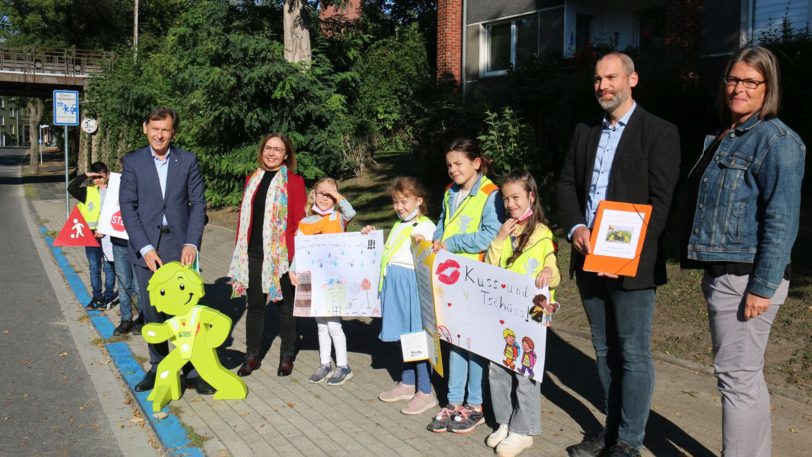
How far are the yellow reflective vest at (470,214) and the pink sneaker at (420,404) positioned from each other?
117 cm

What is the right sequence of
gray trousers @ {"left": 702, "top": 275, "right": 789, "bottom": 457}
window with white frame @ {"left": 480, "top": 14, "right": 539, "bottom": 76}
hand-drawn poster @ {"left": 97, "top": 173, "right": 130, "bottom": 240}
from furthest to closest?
window with white frame @ {"left": 480, "top": 14, "right": 539, "bottom": 76} → hand-drawn poster @ {"left": 97, "top": 173, "right": 130, "bottom": 240} → gray trousers @ {"left": 702, "top": 275, "right": 789, "bottom": 457}

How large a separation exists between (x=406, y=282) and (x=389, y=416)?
956 millimetres

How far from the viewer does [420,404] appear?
5.13m

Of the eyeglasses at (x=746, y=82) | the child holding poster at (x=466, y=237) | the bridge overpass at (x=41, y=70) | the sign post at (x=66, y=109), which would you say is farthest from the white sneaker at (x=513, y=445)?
the bridge overpass at (x=41, y=70)

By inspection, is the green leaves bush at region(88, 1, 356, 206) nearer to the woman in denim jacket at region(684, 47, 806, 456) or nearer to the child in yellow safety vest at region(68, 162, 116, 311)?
the child in yellow safety vest at region(68, 162, 116, 311)

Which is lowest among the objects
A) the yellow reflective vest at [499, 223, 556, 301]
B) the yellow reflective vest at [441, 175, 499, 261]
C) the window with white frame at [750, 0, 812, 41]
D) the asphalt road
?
the asphalt road

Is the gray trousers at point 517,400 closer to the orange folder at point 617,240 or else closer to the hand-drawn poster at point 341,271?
the orange folder at point 617,240

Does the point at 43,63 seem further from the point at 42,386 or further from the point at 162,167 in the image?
the point at 162,167

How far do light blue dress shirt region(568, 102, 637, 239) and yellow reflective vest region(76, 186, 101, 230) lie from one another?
668 centimetres

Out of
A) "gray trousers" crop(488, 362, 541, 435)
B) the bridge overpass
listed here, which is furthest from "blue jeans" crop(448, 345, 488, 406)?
the bridge overpass

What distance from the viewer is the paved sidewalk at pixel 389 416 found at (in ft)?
14.8

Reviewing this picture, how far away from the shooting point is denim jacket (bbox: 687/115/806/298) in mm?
3318

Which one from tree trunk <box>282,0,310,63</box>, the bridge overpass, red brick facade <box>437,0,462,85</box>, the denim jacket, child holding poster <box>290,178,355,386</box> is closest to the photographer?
the denim jacket

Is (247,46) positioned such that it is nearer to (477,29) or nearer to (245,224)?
(477,29)
